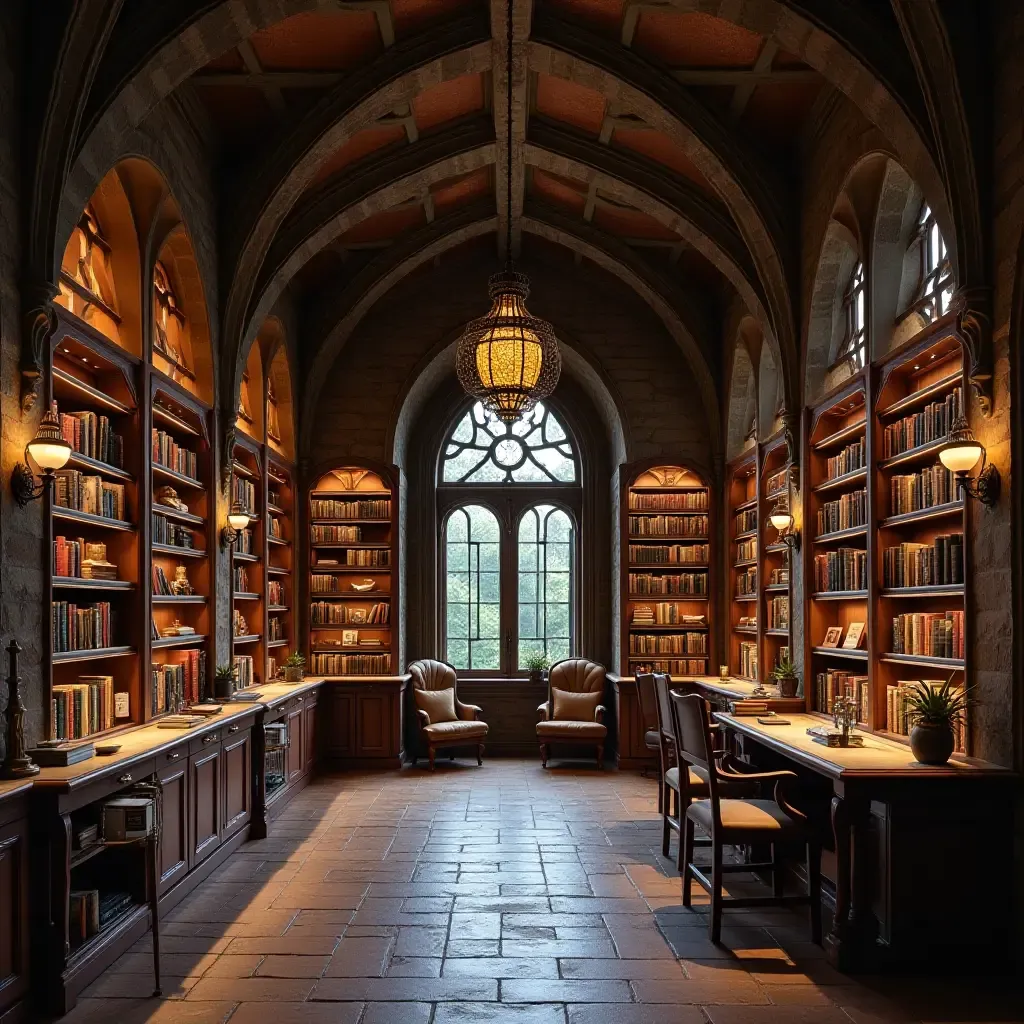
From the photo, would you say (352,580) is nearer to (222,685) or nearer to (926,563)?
(222,685)

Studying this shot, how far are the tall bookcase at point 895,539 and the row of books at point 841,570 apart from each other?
0.03 meters

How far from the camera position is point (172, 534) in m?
7.32

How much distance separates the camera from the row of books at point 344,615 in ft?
36.7

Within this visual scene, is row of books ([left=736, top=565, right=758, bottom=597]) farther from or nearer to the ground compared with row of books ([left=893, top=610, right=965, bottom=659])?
farther from the ground

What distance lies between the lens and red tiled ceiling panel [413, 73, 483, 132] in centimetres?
796

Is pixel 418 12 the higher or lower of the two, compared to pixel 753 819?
higher

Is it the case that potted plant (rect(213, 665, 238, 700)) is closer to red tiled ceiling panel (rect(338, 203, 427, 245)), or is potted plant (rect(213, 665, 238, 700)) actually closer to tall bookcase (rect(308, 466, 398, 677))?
tall bookcase (rect(308, 466, 398, 677))

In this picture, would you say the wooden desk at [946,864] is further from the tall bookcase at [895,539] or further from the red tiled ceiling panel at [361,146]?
the red tiled ceiling panel at [361,146]

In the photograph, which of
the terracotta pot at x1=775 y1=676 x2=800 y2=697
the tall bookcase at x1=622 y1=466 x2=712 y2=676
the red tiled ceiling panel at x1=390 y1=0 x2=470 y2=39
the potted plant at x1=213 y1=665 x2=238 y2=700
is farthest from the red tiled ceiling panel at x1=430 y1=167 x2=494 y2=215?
the terracotta pot at x1=775 y1=676 x2=800 y2=697

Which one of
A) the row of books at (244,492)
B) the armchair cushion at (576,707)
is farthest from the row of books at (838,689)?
the row of books at (244,492)

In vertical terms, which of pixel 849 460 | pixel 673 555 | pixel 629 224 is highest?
pixel 629 224

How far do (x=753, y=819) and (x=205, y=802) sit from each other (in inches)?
130

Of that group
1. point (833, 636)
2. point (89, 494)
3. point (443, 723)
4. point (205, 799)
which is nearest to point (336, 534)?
point (443, 723)

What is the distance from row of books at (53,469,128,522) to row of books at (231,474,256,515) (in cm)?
206
